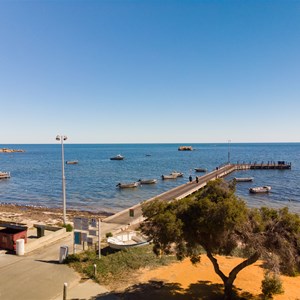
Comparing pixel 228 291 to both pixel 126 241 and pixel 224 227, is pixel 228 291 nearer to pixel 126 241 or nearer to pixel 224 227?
pixel 224 227

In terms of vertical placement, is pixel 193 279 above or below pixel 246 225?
below

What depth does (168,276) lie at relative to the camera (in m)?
15.0

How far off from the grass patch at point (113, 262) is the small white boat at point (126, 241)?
0.32 meters

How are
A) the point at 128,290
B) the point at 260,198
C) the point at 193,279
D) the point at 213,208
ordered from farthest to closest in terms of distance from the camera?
the point at 260,198 < the point at 193,279 < the point at 128,290 < the point at 213,208

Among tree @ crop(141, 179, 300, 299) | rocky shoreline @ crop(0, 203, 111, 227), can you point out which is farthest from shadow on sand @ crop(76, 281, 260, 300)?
rocky shoreline @ crop(0, 203, 111, 227)

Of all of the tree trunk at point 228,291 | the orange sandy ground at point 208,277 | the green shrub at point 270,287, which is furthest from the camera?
the orange sandy ground at point 208,277

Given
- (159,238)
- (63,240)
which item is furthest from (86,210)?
(159,238)

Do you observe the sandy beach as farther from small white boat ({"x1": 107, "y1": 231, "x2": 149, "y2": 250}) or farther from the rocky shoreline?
the rocky shoreline

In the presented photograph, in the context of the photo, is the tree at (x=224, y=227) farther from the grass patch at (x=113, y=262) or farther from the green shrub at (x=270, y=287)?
the grass patch at (x=113, y=262)

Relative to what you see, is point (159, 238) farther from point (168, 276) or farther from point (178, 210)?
point (168, 276)

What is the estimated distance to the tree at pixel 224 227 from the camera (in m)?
10.4

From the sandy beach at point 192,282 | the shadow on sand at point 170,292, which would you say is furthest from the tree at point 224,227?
the sandy beach at point 192,282

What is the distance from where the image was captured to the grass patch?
1497cm

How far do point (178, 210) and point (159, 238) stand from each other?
4.50 ft
